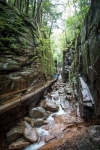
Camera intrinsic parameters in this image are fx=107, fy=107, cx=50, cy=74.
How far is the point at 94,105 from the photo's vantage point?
475 cm

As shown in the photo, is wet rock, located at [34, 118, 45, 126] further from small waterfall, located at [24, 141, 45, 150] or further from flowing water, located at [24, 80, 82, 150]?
small waterfall, located at [24, 141, 45, 150]

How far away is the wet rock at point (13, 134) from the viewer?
Answer: 3.93m

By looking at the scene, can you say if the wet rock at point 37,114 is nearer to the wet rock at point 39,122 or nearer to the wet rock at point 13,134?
the wet rock at point 39,122

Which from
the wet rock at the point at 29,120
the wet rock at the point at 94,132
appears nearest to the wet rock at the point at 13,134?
the wet rock at the point at 29,120

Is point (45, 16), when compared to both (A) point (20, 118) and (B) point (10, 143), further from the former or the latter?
(B) point (10, 143)

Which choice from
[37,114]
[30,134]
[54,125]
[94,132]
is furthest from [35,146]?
[94,132]

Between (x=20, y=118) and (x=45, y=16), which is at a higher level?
(x=45, y=16)

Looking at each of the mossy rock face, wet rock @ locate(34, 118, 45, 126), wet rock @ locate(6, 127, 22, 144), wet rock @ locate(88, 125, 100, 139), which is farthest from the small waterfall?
the mossy rock face

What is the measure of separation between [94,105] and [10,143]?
368 cm

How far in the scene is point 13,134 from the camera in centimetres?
401

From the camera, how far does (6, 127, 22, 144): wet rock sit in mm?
3925

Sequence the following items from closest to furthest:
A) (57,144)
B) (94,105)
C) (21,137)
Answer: (57,144)
(21,137)
(94,105)

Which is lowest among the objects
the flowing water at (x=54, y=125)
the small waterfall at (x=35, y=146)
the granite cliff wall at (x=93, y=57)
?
the small waterfall at (x=35, y=146)

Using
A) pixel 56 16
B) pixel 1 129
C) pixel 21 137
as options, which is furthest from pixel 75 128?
pixel 56 16
